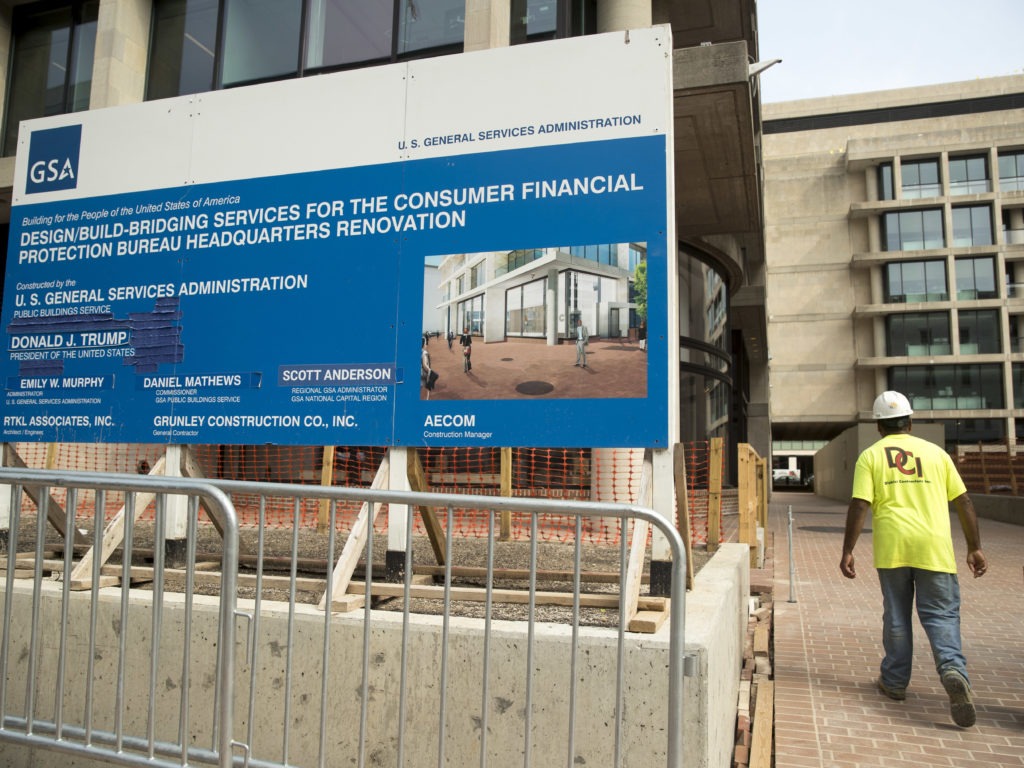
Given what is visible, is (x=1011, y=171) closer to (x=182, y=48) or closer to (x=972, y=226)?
(x=972, y=226)

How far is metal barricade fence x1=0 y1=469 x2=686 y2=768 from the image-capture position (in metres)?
2.99

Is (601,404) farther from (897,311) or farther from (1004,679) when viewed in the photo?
(897,311)

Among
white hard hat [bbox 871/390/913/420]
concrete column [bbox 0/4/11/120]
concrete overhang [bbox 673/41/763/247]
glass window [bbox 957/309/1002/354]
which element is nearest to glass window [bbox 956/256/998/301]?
glass window [bbox 957/309/1002/354]

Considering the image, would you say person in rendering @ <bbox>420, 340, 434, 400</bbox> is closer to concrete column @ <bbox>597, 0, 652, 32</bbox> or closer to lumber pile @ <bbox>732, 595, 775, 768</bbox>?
lumber pile @ <bbox>732, 595, 775, 768</bbox>

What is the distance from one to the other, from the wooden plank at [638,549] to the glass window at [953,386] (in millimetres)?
53324

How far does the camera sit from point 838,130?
60.3 m

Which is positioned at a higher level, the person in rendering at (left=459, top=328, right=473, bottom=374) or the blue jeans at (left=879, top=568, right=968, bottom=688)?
the person in rendering at (left=459, top=328, right=473, bottom=374)

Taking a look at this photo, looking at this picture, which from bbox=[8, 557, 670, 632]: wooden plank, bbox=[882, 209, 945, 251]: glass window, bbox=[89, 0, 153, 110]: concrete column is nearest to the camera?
bbox=[8, 557, 670, 632]: wooden plank

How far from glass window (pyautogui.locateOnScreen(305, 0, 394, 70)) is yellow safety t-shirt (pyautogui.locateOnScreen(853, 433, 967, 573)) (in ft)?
30.5

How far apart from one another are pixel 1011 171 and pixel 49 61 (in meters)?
58.9

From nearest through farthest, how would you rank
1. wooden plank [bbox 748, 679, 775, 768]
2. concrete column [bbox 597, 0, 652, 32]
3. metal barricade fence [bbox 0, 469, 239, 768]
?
metal barricade fence [bbox 0, 469, 239, 768]
wooden plank [bbox 748, 679, 775, 768]
concrete column [bbox 597, 0, 652, 32]

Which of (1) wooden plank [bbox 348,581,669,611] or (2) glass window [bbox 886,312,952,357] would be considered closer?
(1) wooden plank [bbox 348,581,669,611]

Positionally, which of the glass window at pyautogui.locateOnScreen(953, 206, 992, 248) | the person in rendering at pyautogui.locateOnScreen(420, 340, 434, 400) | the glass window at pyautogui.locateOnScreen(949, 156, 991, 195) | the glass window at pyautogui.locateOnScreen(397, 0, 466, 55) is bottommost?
the person in rendering at pyautogui.locateOnScreen(420, 340, 434, 400)

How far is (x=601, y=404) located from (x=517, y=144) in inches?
65.6
